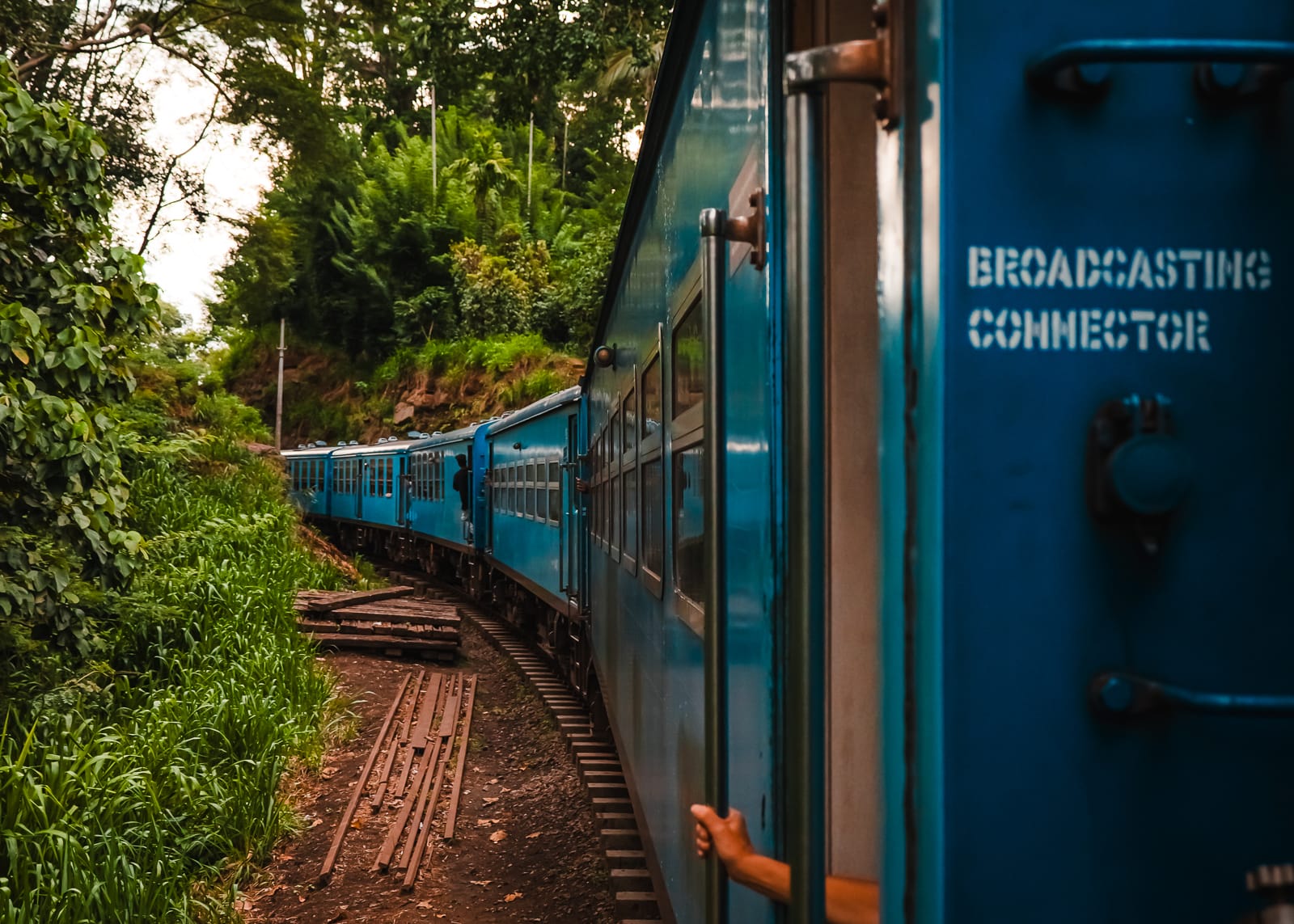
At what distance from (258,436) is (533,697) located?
44.4 ft

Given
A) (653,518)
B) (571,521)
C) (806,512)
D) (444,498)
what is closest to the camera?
(806,512)

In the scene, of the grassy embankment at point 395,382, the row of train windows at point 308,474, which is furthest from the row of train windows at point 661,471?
the row of train windows at point 308,474

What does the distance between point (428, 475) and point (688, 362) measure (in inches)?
724

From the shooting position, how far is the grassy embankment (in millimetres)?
30297

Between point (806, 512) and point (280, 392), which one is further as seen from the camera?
point (280, 392)

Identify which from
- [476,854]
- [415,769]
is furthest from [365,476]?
[476,854]

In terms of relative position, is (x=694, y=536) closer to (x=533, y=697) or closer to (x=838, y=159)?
(x=838, y=159)

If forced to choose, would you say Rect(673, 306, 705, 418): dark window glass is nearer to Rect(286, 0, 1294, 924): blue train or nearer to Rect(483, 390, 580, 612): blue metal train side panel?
Rect(286, 0, 1294, 924): blue train

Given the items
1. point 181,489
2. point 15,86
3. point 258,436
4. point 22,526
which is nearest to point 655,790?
point 22,526

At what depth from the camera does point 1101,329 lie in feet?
3.94

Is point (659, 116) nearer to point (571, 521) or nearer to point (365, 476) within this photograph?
point (571, 521)

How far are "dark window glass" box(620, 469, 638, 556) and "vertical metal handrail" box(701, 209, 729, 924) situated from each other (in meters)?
2.84

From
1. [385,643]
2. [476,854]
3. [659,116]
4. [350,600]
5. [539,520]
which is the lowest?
[476,854]

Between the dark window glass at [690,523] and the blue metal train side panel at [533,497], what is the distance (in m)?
6.55
